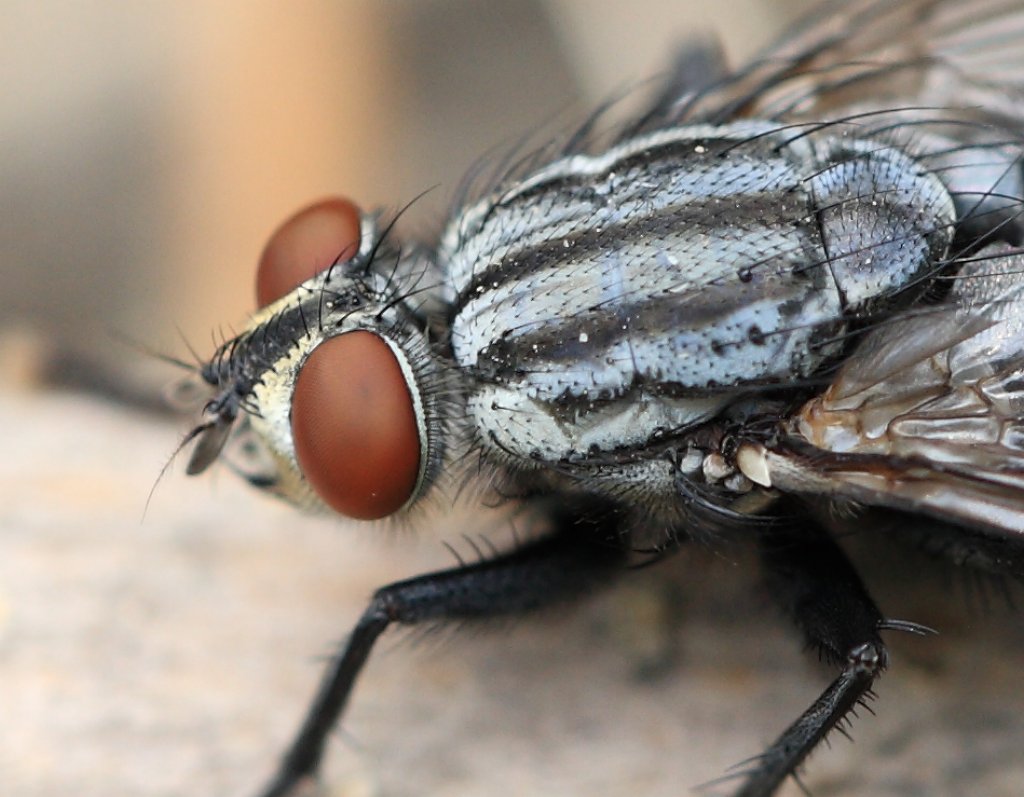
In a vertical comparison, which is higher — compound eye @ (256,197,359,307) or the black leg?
compound eye @ (256,197,359,307)

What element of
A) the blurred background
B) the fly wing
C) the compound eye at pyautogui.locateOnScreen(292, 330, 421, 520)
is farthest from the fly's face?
the fly wing

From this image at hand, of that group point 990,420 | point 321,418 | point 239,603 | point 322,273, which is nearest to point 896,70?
point 990,420

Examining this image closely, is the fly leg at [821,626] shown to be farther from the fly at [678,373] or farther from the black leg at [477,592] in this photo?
the black leg at [477,592]

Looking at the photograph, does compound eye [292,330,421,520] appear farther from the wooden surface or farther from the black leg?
the wooden surface

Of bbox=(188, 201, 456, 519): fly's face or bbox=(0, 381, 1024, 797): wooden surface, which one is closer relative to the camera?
bbox=(188, 201, 456, 519): fly's face

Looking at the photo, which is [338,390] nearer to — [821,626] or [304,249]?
[304,249]

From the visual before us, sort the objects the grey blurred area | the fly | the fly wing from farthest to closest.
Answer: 1. the grey blurred area
2. the fly
3. the fly wing

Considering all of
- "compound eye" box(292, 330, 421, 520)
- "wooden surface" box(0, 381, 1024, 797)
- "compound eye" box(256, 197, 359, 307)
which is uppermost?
"compound eye" box(256, 197, 359, 307)

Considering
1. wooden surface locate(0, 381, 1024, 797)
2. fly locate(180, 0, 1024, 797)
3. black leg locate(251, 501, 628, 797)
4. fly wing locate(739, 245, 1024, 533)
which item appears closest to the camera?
fly wing locate(739, 245, 1024, 533)

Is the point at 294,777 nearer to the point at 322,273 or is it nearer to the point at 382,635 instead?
the point at 382,635
